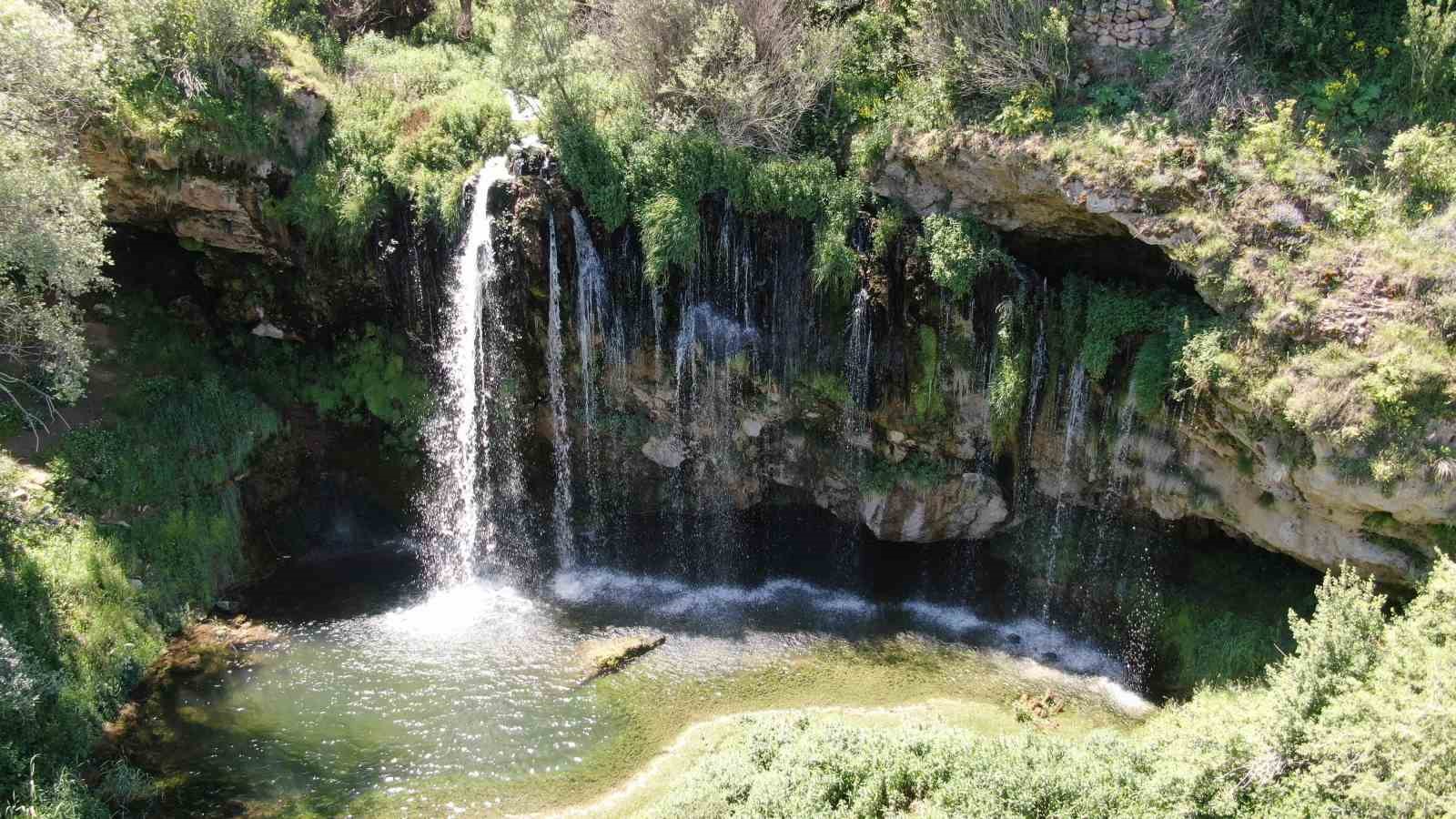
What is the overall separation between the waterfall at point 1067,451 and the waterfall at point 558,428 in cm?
990

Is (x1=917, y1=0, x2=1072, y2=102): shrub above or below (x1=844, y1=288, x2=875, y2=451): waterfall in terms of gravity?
above

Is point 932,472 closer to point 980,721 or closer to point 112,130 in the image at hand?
point 980,721

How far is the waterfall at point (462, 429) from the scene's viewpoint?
1684cm

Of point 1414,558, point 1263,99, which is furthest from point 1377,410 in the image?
point 1263,99

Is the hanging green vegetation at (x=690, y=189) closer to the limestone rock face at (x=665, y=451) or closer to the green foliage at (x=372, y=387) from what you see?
the limestone rock face at (x=665, y=451)

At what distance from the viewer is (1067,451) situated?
15.8m

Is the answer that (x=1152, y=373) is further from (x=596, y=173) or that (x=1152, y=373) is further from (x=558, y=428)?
(x=558, y=428)

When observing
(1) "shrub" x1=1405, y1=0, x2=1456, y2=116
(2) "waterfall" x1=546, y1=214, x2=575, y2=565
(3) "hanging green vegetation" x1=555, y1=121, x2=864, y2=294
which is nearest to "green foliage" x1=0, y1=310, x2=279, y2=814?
(2) "waterfall" x1=546, y1=214, x2=575, y2=565

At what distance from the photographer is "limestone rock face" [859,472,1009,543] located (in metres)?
16.8

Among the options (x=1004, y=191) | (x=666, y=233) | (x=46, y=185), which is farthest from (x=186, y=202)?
(x=1004, y=191)

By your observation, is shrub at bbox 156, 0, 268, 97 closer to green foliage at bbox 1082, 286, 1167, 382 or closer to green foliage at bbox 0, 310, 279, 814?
green foliage at bbox 0, 310, 279, 814

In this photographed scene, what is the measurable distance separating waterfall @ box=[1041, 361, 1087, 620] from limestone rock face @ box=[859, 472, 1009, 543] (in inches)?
40.3

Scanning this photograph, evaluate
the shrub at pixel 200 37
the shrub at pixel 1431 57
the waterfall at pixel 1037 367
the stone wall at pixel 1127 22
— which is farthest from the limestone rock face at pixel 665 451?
the shrub at pixel 1431 57

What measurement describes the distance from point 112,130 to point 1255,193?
785 inches
